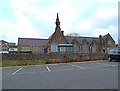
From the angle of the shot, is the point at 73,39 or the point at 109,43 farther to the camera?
the point at 109,43

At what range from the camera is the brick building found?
3828cm

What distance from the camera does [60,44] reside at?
38.7 meters

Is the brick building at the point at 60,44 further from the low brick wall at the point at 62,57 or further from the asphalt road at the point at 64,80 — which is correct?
the asphalt road at the point at 64,80

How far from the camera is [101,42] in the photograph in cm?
4406

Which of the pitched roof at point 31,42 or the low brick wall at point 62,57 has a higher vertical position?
the pitched roof at point 31,42

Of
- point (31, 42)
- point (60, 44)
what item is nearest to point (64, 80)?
point (60, 44)

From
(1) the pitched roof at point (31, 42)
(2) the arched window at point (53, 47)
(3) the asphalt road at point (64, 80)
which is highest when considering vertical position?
(1) the pitched roof at point (31, 42)

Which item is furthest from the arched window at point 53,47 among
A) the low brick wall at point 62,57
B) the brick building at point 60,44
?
the low brick wall at point 62,57

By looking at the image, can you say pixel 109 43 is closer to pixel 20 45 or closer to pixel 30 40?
pixel 30 40

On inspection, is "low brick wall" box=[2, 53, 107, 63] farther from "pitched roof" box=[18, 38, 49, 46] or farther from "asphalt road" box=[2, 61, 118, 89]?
"pitched roof" box=[18, 38, 49, 46]

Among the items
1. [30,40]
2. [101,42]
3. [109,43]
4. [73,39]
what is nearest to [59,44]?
[73,39]

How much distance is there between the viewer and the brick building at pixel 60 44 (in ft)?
126

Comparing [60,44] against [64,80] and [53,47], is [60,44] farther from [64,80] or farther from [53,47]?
[64,80]

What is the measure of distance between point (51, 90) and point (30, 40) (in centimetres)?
3889
